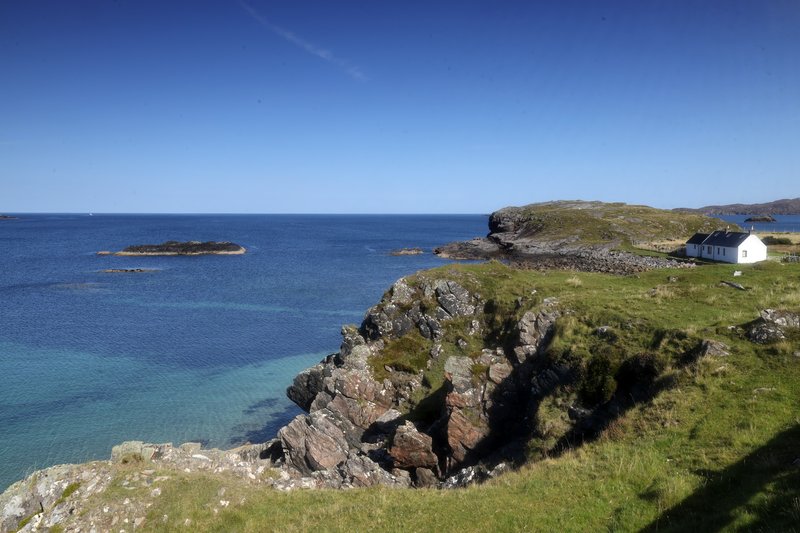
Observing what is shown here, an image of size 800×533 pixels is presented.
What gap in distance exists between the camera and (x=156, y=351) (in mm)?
54031

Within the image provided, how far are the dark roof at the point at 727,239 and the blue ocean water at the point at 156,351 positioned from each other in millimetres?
49977

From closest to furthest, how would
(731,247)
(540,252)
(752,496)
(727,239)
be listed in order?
1. (752,496)
2. (731,247)
3. (727,239)
4. (540,252)

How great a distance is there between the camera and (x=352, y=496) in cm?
2028

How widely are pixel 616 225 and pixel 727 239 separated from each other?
70.2m

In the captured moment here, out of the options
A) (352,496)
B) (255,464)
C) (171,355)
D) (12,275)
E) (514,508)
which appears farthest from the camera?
(12,275)

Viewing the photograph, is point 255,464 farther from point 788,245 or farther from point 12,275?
point 12,275

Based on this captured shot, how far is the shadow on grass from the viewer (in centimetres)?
1308

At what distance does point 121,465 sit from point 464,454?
17.5 m

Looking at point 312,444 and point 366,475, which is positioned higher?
point 312,444

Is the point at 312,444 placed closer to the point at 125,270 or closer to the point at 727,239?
the point at 727,239

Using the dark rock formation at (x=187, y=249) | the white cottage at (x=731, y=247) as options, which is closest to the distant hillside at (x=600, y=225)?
the white cottage at (x=731, y=247)

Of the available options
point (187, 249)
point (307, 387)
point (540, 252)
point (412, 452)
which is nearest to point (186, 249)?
point (187, 249)

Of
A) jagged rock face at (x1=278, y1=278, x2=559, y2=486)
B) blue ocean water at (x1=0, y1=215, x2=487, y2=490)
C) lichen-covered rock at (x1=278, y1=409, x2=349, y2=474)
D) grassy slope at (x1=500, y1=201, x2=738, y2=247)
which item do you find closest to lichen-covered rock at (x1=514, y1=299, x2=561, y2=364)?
jagged rock face at (x1=278, y1=278, x2=559, y2=486)

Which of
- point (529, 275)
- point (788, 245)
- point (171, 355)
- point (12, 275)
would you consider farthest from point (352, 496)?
point (12, 275)
